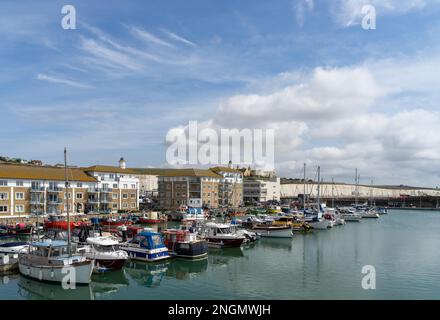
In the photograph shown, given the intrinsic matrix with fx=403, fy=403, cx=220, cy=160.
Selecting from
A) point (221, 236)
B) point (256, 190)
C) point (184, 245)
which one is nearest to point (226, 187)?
point (256, 190)

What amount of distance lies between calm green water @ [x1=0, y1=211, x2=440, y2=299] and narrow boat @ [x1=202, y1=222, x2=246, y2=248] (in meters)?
1.26

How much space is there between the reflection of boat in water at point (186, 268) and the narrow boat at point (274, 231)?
63.2 ft

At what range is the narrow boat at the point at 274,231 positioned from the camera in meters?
54.8

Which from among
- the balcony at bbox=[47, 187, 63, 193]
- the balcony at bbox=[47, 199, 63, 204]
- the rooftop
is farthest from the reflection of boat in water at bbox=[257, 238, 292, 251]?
the rooftop

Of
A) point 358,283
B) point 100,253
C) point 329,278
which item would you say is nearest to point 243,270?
point 329,278

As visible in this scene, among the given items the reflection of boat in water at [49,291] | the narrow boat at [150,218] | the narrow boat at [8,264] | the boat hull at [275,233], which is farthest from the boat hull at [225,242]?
the narrow boat at [150,218]

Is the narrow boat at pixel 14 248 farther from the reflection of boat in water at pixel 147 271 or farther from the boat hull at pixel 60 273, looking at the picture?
the reflection of boat in water at pixel 147 271

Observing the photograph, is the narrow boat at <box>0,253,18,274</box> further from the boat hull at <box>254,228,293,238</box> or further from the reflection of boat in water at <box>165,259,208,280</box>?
the boat hull at <box>254,228,293,238</box>

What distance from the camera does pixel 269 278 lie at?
30.2 meters

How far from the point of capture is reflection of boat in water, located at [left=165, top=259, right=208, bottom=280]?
3159 centimetres

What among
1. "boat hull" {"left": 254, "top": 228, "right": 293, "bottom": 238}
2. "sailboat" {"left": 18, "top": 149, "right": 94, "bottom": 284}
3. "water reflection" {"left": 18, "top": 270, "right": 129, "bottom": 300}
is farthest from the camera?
"boat hull" {"left": 254, "top": 228, "right": 293, "bottom": 238}
